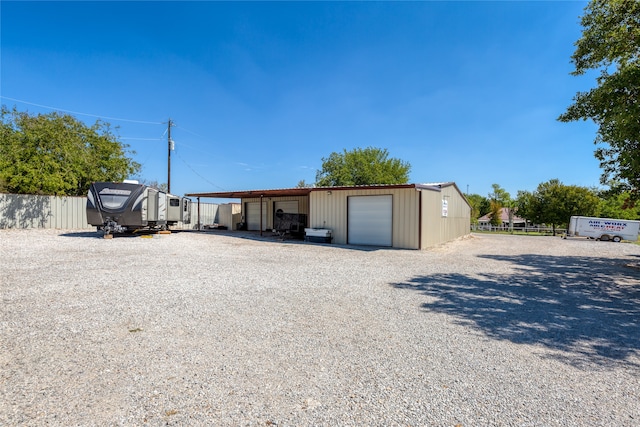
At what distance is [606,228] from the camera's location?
955 inches

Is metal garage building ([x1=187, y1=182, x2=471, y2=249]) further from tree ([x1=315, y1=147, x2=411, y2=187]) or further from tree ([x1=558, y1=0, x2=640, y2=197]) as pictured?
tree ([x1=315, y1=147, x2=411, y2=187])

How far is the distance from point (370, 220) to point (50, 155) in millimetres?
18056

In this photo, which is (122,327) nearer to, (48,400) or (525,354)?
(48,400)

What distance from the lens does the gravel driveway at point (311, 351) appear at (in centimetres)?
230

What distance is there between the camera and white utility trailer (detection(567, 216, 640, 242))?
23.6 meters

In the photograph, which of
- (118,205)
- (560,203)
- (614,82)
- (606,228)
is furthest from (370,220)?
(560,203)

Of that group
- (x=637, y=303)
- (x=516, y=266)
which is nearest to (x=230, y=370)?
(x=637, y=303)

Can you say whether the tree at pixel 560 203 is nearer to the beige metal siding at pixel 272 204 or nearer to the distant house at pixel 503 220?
the distant house at pixel 503 220

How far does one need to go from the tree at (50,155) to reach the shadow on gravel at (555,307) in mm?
20364

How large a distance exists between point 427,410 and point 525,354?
1.66 meters

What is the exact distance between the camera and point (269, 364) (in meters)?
2.98

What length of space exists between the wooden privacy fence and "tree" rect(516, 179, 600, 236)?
4022 centimetres

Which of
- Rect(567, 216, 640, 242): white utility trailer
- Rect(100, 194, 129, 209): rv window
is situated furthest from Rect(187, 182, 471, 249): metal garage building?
Rect(567, 216, 640, 242): white utility trailer

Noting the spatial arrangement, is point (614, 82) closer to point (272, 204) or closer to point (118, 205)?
point (118, 205)
